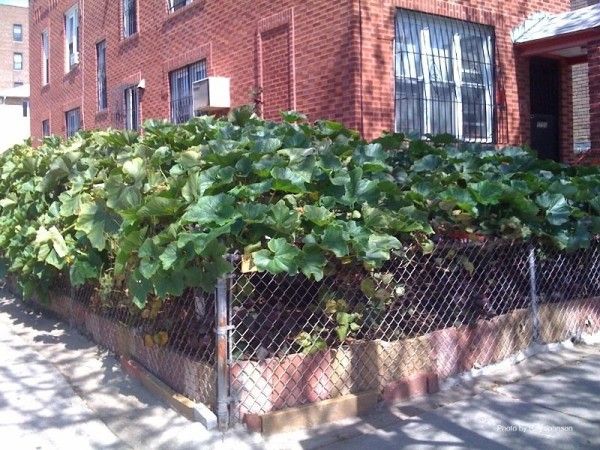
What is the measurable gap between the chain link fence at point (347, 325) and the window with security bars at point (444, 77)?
317 centimetres

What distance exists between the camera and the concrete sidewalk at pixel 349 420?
13.3 ft

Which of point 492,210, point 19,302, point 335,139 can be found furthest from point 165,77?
point 492,210

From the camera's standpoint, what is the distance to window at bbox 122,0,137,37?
13.8 m

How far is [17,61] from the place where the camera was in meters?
61.8

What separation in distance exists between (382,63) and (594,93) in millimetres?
2863

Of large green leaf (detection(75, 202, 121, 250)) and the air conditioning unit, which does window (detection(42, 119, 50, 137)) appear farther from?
large green leaf (detection(75, 202, 121, 250))

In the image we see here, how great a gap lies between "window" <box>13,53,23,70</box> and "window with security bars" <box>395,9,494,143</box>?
196 ft

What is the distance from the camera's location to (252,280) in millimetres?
4527

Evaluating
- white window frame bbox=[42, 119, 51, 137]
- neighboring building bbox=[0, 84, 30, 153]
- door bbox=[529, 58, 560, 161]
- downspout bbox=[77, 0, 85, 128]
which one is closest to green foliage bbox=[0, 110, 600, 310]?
door bbox=[529, 58, 560, 161]

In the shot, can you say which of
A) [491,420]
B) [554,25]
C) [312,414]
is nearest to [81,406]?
[312,414]

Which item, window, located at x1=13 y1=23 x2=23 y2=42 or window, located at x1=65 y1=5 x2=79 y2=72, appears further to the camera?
window, located at x1=13 y1=23 x2=23 y2=42

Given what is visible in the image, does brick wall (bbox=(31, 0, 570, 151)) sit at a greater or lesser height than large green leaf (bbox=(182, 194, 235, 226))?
greater

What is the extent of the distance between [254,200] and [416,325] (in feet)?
5.32

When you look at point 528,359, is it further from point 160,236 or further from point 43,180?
point 43,180
